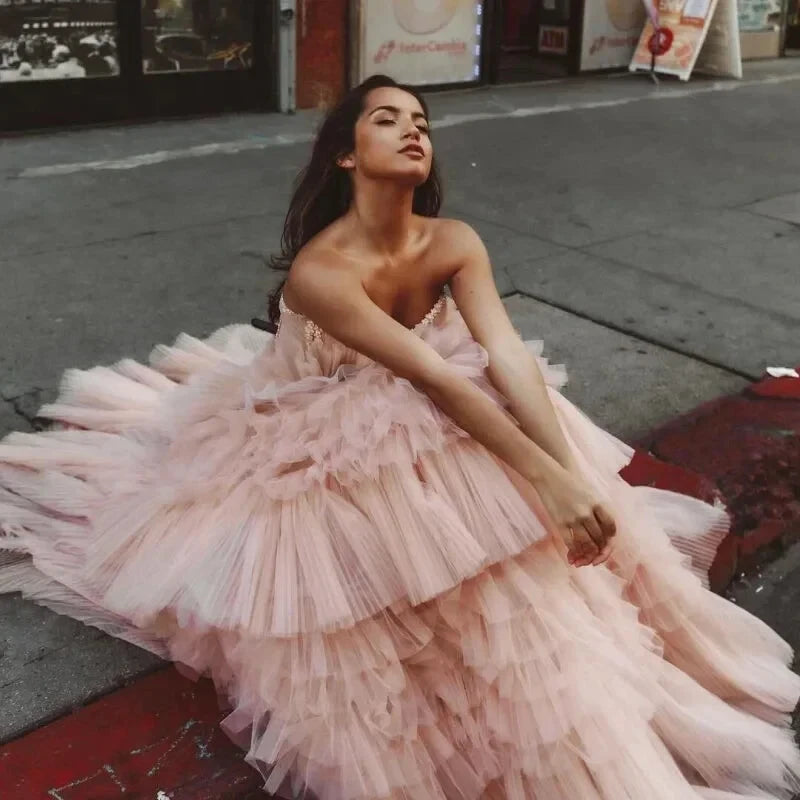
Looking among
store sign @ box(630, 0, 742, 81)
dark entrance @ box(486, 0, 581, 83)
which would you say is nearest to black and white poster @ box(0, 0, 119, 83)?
dark entrance @ box(486, 0, 581, 83)

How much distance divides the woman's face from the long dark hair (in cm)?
3

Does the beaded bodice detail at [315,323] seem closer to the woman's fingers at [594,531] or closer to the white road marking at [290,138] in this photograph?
the woman's fingers at [594,531]

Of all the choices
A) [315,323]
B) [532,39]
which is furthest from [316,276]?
[532,39]

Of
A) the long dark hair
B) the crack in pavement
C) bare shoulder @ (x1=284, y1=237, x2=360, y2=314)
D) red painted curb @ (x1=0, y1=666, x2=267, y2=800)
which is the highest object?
the long dark hair

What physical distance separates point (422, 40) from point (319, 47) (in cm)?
128

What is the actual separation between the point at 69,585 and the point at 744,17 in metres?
12.9

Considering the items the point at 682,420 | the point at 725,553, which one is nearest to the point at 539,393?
the point at 725,553

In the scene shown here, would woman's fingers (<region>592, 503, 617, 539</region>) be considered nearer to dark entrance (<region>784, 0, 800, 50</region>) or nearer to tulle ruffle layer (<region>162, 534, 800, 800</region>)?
tulle ruffle layer (<region>162, 534, 800, 800</region>)

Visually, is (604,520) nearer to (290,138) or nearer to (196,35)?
(290,138)

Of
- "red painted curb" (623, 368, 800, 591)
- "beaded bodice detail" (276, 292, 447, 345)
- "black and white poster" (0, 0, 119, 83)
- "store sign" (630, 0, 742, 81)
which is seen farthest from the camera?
"store sign" (630, 0, 742, 81)

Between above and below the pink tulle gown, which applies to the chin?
above

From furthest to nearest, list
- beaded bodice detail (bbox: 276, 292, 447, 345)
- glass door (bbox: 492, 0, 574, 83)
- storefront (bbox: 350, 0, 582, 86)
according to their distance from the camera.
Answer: glass door (bbox: 492, 0, 574, 83), storefront (bbox: 350, 0, 582, 86), beaded bodice detail (bbox: 276, 292, 447, 345)

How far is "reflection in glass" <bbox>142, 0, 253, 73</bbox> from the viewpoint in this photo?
26.8ft

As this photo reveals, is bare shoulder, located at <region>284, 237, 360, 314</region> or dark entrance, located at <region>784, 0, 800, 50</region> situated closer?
bare shoulder, located at <region>284, 237, 360, 314</region>
